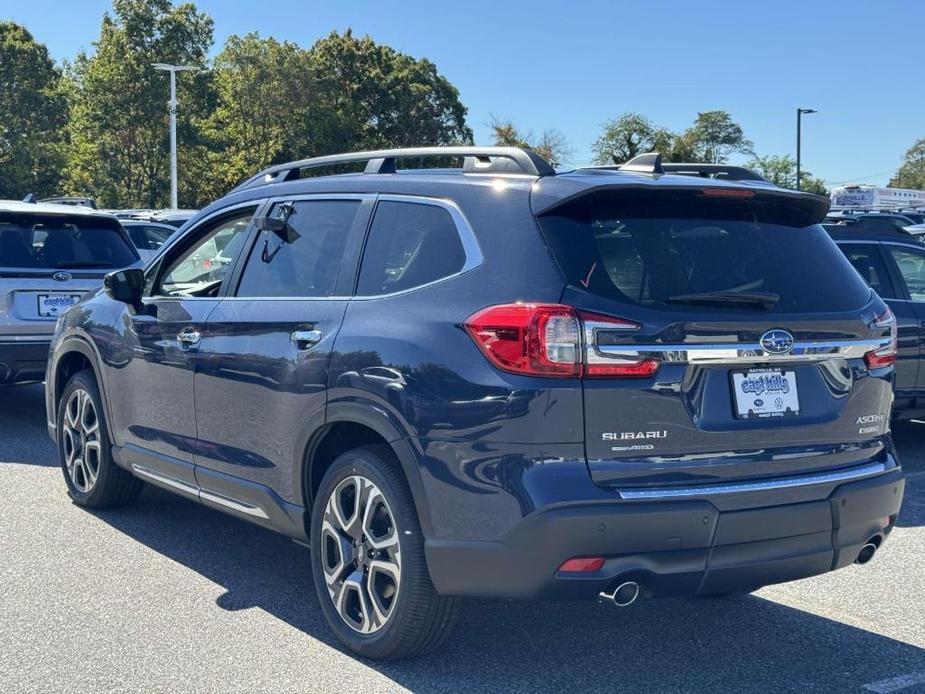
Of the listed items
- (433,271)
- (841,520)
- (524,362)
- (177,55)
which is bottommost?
(841,520)

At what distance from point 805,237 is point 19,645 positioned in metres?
3.39

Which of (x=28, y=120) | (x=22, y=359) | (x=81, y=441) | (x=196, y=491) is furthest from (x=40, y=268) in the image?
(x=28, y=120)

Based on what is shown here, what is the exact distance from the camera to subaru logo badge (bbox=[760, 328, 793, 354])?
3.79m

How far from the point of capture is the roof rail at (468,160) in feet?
13.4

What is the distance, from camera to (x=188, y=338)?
5207mm

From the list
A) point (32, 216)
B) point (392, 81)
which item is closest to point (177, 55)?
point (392, 81)

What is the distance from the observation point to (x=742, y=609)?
4.93 meters

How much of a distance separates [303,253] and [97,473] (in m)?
2.32

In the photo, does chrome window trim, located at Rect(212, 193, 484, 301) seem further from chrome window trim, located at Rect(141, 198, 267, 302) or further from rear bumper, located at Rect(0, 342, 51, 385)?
rear bumper, located at Rect(0, 342, 51, 385)

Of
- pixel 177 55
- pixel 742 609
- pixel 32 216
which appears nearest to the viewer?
pixel 742 609

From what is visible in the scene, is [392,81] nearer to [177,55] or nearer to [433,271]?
[177,55]

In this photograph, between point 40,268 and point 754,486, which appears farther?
point 40,268

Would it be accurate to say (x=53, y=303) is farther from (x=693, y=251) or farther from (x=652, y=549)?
(x=652, y=549)

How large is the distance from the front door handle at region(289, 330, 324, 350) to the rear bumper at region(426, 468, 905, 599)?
3.31 ft
